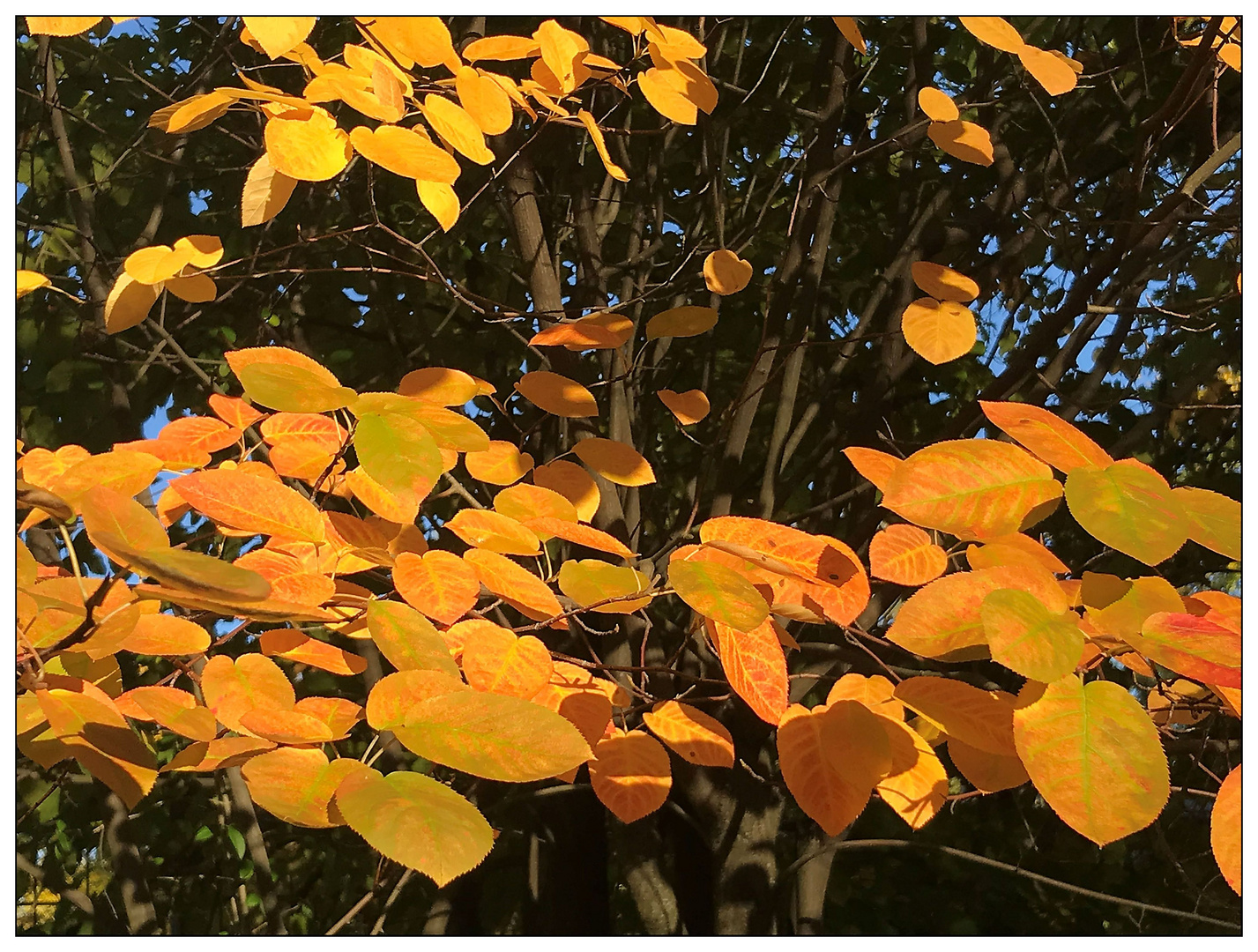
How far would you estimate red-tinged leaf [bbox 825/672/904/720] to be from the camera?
3.21 ft

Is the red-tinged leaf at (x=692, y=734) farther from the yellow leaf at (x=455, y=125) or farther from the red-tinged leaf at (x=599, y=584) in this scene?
the yellow leaf at (x=455, y=125)

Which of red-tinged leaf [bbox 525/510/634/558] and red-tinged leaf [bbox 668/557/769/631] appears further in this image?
red-tinged leaf [bbox 525/510/634/558]

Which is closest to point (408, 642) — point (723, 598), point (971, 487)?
point (723, 598)

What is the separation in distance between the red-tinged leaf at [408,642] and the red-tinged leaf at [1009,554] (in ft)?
1.59

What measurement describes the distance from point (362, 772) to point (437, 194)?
74 cm

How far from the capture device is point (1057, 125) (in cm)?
227

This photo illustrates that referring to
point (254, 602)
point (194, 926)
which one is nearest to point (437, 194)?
point (254, 602)

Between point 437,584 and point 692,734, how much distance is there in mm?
336

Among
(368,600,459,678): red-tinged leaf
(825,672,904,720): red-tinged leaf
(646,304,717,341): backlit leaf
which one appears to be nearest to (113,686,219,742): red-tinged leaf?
(368,600,459,678): red-tinged leaf

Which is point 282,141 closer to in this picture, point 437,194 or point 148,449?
point 437,194

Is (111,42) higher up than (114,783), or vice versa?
(111,42)

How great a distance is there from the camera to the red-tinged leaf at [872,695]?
0.98 meters

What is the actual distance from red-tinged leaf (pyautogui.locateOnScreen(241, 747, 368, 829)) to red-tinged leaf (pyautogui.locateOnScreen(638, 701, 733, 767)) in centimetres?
34

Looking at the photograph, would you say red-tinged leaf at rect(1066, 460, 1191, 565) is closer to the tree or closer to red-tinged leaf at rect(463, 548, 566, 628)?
the tree
